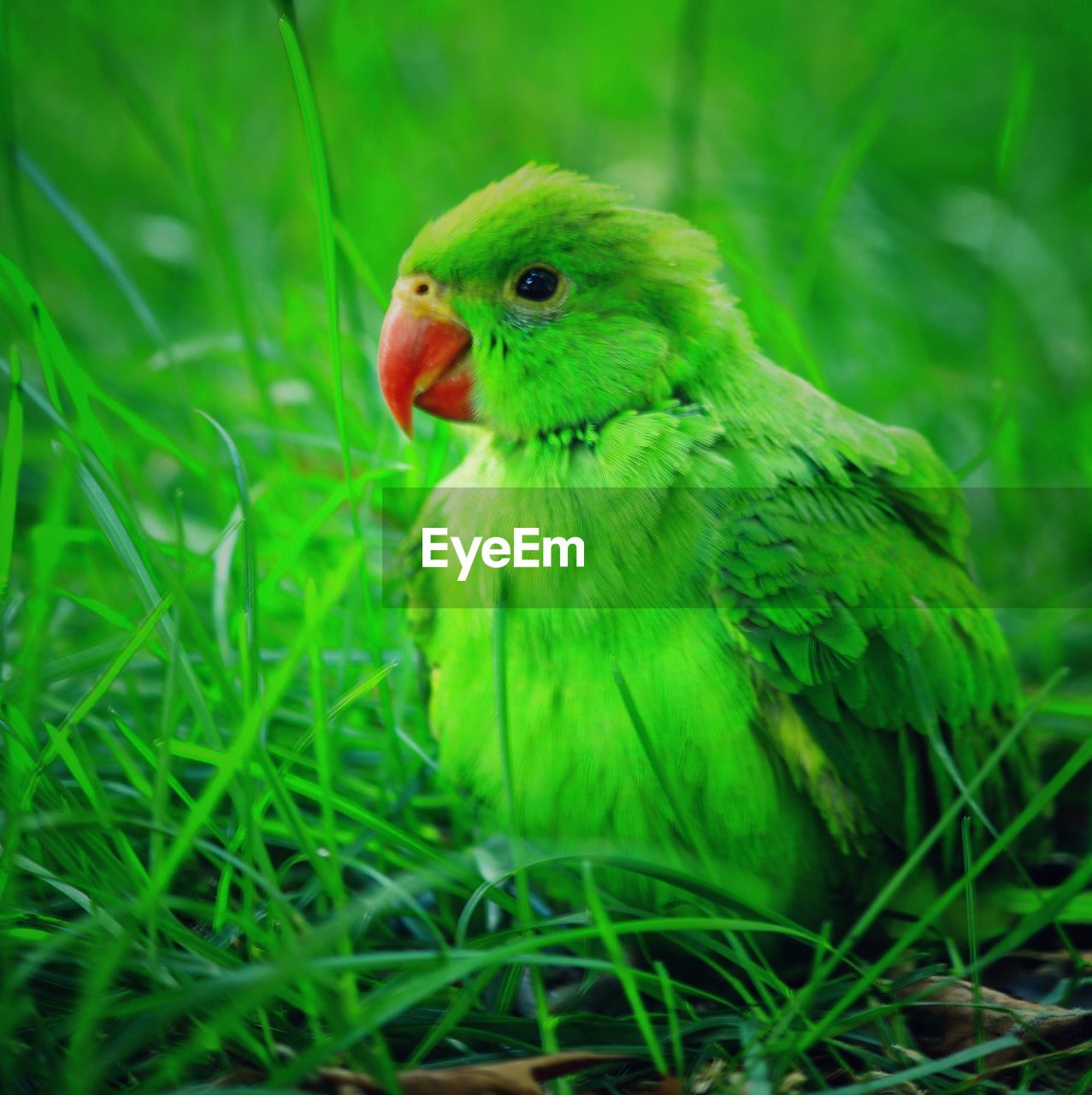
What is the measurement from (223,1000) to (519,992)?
708 millimetres

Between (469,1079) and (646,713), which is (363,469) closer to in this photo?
(646,713)

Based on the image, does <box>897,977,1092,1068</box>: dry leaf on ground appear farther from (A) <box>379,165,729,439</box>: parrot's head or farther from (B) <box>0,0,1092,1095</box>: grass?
(A) <box>379,165,729,439</box>: parrot's head

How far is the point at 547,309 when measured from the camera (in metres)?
1.74

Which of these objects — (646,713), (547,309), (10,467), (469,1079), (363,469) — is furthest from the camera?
(363,469)

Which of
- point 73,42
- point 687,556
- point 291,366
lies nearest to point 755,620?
point 687,556

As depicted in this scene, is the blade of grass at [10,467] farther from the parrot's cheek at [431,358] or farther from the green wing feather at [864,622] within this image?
the green wing feather at [864,622]

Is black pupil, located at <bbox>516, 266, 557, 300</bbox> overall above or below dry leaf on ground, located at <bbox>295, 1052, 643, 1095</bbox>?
above

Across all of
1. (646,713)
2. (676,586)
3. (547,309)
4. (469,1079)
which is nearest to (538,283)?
(547,309)

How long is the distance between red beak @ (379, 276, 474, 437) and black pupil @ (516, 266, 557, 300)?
142 millimetres

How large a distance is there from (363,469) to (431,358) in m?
0.81

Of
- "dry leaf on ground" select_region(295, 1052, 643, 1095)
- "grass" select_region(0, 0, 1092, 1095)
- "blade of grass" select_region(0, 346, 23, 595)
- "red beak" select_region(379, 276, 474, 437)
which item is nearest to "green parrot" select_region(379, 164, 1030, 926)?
"red beak" select_region(379, 276, 474, 437)

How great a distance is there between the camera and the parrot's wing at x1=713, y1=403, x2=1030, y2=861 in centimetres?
160

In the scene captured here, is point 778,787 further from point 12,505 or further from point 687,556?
point 12,505

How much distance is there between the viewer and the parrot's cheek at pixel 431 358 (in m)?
1.78
